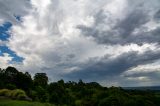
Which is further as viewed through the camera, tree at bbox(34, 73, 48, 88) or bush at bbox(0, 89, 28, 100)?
tree at bbox(34, 73, 48, 88)

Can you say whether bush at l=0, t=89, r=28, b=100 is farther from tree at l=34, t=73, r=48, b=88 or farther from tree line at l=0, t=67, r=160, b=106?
tree at l=34, t=73, r=48, b=88

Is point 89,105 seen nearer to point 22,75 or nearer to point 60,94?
point 60,94

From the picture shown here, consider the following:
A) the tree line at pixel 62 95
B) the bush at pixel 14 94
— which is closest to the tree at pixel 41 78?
the tree line at pixel 62 95

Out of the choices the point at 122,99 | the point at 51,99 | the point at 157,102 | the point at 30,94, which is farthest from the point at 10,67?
the point at 157,102

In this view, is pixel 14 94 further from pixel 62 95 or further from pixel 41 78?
pixel 41 78

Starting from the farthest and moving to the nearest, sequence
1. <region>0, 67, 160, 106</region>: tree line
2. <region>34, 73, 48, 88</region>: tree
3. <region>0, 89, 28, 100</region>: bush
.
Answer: <region>34, 73, 48, 88</region>: tree → <region>0, 67, 160, 106</region>: tree line → <region>0, 89, 28, 100</region>: bush

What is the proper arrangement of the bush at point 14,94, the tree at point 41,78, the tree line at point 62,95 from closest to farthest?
the bush at point 14,94 → the tree line at point 62,95 → the tree at point 41,78

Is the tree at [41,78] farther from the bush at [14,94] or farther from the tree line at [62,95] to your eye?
the bush at [14,94]

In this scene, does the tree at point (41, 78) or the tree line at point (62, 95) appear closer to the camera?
the tree line at point (62, 95)

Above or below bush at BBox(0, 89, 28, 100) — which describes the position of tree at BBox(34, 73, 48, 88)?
above

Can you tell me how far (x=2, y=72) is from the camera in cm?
10106

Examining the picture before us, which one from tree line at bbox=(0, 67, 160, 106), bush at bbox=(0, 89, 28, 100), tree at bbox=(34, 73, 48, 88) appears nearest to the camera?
bush at bbox=(0, 89, 28, 100)

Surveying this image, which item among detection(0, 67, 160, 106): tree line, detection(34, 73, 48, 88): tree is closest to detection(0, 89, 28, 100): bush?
detection(0, 67, 160, 106): tree line

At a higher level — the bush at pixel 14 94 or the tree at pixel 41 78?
the tree at pixel 41 78
